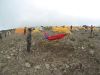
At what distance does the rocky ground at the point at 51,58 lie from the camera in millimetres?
28891

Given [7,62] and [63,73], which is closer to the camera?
[63,73]

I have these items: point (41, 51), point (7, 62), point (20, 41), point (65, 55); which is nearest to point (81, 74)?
point (65, 55)

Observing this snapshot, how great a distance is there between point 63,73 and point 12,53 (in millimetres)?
7611

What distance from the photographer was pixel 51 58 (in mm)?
31078

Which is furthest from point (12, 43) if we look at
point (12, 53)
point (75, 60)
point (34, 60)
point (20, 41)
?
point (75, 60)

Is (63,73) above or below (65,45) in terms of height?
below

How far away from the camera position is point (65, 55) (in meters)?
31.9

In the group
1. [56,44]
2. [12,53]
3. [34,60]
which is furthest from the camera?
[56,44]

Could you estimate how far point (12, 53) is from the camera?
32688 millimetres

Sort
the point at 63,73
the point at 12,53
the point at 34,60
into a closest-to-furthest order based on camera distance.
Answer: the point at 63,73 → the point at 34,60 → the point at 12,53

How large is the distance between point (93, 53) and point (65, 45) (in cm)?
391

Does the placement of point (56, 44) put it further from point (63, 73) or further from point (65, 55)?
point (63, 73)

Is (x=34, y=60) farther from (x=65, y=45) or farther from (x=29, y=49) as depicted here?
(x=65, y=45)

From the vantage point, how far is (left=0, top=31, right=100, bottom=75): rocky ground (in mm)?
28891
